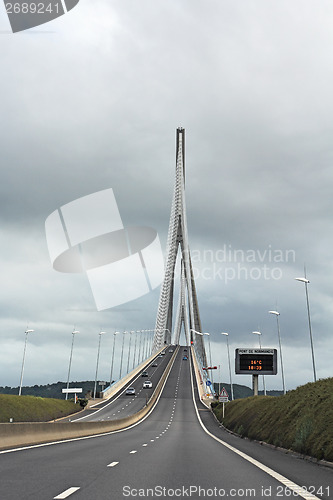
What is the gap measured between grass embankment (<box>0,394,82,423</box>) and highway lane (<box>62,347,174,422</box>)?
217 centimetres

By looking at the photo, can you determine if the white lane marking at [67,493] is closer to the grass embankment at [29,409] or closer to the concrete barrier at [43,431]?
the concrete barrier at [43,431]

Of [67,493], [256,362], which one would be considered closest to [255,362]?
[256,362]

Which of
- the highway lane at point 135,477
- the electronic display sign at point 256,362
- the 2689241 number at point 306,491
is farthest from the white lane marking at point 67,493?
the electronic display sign at point 256,362

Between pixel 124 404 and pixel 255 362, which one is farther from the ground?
pixel 255 362

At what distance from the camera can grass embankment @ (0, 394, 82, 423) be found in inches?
2111

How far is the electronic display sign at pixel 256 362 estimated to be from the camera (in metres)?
54.4

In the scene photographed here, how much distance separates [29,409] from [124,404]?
967 inches

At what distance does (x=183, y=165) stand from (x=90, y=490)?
18561 centimetres

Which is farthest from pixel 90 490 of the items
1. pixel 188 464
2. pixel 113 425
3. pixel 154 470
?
pixel 113 425

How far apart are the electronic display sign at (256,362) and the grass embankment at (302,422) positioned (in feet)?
63.9

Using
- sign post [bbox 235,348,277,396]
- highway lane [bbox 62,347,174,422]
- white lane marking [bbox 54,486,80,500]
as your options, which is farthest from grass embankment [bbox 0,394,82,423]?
white lane marking [bbox 54,486,80,500]

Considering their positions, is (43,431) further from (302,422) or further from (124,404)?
(124,404)

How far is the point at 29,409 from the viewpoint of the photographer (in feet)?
193

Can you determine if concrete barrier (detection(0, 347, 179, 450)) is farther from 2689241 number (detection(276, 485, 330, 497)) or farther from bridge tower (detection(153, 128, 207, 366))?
bridge tower (detection(153, 128, 207, 366))
